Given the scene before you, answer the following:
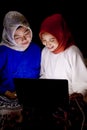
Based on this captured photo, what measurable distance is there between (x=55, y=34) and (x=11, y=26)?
370 millimetres

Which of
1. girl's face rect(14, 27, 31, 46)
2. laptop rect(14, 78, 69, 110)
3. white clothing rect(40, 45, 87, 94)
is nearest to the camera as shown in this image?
laptop rect(14, 78, 69, 110)

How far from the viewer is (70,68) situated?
237 cm

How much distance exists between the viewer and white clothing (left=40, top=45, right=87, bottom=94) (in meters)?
2.33

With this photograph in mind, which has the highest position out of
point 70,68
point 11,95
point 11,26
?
point 11,26

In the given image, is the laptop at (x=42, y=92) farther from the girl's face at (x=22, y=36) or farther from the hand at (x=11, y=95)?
the girl's face at (x=22, y=36)

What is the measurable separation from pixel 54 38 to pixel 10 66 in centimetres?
45

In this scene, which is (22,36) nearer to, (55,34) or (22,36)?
(22,36)

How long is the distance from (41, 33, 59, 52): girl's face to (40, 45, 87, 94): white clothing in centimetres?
8

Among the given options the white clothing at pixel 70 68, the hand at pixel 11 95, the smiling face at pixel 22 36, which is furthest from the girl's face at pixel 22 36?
the hand at pixel 11 95

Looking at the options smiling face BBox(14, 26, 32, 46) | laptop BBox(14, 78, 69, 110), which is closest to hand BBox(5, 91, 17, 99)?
laptop BBox(14, 78, 69, 110)

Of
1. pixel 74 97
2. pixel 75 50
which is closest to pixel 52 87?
pixel 74 97

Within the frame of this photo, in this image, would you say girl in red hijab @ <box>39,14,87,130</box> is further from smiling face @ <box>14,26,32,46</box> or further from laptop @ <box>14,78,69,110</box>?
laptop @ <box>14,78,69,110</box>

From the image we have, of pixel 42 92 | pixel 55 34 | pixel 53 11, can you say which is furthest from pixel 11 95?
pixel 53 11

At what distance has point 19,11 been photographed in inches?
101
